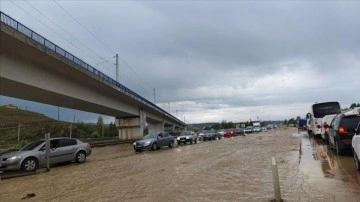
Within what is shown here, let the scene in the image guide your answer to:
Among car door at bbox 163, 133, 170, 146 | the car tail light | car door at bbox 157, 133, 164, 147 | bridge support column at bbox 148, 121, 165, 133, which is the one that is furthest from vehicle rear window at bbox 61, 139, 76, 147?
bridge support column at bbox 148, 121, 165, 133

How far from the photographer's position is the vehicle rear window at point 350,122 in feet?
53.3

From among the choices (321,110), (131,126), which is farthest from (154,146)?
(131,126)

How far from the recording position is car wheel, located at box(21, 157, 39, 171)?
18319 millimetres

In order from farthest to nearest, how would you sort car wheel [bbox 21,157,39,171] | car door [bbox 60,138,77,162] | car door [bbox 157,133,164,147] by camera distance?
car door [bbox 157,133,164,147] → car door [bbox 60,138,77,162] → car wheel [bbox 21,157,39,171]

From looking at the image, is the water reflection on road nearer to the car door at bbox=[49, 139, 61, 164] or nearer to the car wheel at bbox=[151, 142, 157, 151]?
the car door at bbox=[49, 139, 61, 164]

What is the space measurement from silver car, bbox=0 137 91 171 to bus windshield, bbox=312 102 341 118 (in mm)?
20191

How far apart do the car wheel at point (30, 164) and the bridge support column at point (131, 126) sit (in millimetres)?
45601

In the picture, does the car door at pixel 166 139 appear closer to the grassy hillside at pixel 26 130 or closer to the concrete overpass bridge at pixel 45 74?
the concrete overpass bridge at pixel 45 74

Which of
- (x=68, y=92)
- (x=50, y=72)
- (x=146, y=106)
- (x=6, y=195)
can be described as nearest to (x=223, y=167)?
(x=6, y=195)

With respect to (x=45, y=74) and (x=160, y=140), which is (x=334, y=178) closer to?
(x=160, y=140)

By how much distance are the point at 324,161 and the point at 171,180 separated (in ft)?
23.1

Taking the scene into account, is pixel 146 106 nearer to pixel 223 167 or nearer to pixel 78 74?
pixel 78 74

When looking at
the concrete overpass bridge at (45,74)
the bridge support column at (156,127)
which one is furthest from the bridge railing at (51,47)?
the bridge support column at (156,127)

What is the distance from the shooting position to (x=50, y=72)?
31156 mm
